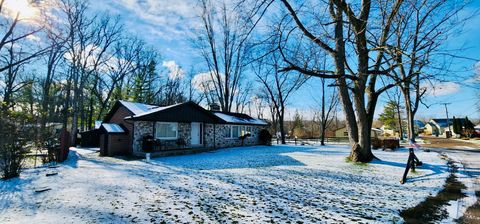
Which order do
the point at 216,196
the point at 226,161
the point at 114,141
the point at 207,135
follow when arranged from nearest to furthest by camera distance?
the point at 216,196, the point at 226,161, the point at 114,141, the point at 207,135

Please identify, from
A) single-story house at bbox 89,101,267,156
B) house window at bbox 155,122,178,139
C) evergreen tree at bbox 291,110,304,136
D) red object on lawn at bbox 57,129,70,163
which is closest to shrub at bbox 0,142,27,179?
red object on lawn at bbox 57,129,70,163

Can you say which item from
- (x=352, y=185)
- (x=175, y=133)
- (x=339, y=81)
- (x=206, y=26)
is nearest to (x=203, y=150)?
(x=175, y=133)

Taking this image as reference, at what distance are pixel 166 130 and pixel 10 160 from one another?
8131 mm

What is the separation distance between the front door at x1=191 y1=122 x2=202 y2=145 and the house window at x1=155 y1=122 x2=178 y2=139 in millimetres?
1483

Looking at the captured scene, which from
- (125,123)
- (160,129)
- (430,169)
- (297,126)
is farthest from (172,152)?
(297,126)

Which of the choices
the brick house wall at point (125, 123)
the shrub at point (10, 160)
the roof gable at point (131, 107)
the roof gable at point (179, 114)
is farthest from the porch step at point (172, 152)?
the shrub at point (10, 160)

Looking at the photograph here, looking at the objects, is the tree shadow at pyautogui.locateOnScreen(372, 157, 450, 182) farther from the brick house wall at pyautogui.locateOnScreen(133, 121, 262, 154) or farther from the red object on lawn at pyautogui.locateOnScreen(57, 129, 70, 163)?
the red object on lawn at pyautogui.locateOnScreen(57, 129, 70, 163)

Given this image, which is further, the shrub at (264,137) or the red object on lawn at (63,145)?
the shrub at (264,137)

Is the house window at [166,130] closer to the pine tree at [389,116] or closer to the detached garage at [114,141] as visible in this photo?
the detached garage at [114,141]

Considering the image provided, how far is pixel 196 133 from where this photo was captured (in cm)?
1703

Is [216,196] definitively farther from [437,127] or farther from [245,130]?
[437,127]

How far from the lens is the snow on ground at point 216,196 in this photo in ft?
13.0

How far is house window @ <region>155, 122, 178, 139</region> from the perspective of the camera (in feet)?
48.3

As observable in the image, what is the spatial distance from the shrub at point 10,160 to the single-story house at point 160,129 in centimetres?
556
